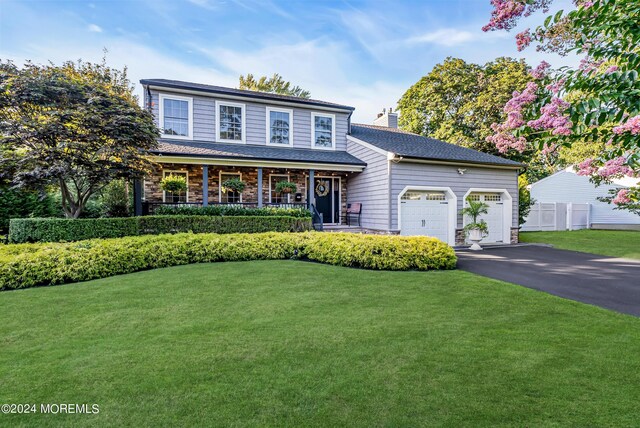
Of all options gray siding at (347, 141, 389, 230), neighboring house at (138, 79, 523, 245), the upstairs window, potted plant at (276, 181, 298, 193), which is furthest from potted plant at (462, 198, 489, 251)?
the upstairs window

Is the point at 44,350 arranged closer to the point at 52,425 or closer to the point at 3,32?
the point at 52,425

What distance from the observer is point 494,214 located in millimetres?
13852

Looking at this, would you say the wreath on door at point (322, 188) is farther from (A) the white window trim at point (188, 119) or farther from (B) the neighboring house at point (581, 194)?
(B) the neighboring house at point (581, 194)

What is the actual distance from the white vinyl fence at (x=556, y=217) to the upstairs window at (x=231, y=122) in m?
18.0

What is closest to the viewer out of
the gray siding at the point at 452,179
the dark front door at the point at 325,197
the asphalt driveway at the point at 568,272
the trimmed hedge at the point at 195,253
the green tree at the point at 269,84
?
the asphalt driveway at the point at 568,272

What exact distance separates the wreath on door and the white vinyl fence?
13617 mm

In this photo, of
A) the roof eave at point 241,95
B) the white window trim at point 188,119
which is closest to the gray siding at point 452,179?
the roof eave at point 241,95

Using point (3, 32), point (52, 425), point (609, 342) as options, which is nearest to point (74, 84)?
point (3, 32)

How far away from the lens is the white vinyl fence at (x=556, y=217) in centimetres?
1986

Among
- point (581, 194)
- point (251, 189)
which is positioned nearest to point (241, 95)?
point (251, 189)

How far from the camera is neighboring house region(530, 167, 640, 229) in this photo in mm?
22297

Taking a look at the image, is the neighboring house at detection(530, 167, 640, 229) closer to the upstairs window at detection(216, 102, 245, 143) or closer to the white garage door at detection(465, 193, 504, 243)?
the white garage door at detection(465, 193, 504, 243)

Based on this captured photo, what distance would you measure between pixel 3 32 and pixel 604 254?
20.9 m

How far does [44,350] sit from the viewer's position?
3434 mm
